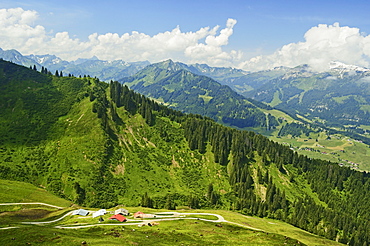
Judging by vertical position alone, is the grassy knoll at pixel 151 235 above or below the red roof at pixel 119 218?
above

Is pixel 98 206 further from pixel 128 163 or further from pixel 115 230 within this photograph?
pixel 115 230

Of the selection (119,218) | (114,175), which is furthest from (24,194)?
(119,218)

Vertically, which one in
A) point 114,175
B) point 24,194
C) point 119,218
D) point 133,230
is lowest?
point 119,218

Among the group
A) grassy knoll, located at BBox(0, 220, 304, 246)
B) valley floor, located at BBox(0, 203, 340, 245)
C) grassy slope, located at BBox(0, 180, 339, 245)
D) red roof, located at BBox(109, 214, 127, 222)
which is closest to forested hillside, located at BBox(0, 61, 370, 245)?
grassy slope, located at BBox(0, 180, 339, 245)

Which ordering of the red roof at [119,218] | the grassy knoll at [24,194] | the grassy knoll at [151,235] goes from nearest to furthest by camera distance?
the grassy knoll at [151,235] → the red roof at [119,218] → the grassy knoll at [24,194]

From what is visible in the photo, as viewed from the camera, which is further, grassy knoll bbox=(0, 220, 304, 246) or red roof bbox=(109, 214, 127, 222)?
red roof bbox=(109, 214, 127, 222)

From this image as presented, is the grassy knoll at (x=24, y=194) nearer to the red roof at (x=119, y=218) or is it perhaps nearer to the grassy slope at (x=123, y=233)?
the grassy slope at (x=123, y=233)

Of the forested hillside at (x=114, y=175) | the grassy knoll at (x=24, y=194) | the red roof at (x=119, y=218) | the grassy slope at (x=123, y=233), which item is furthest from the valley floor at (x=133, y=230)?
the forested hillside at (x=114, y=175)

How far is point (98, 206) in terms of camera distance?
5389 inches

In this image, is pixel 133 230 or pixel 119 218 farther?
pixel 119 218

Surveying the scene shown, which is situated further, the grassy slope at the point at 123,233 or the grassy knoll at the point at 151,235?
the grassy slope at the point at 123,233

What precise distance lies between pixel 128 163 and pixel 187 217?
7947 centimetres

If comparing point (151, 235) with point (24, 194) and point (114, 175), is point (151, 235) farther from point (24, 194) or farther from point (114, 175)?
point (114, 175)

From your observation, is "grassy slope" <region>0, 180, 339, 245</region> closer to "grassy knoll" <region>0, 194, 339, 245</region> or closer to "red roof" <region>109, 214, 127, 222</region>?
"grassy knoll" <region>0, 194, 339, 245</region>
